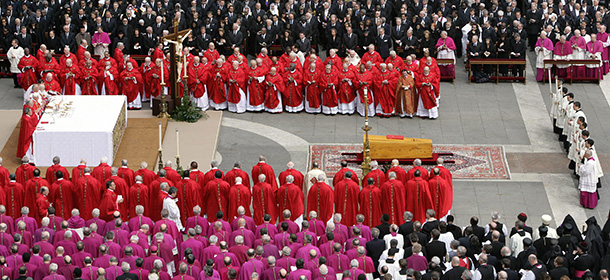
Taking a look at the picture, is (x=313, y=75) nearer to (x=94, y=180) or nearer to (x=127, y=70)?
(x=127, y=70)

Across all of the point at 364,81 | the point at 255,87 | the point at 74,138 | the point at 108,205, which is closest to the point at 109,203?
the point at 108,205

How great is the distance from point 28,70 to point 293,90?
25.9 feet

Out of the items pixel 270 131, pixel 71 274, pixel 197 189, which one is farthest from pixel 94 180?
pixel 270 131

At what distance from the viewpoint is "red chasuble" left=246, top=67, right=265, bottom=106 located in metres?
34.6

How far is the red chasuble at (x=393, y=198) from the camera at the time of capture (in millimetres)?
26531

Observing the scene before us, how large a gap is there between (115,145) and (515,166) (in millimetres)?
10334

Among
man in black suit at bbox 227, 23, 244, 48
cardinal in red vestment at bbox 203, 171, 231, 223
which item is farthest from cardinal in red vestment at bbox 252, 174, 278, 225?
man in black suit at bbox 227, 23, 244, 48

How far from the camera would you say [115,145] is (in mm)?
30359

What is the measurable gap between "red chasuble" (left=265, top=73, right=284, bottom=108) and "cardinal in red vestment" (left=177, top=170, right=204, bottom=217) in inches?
322

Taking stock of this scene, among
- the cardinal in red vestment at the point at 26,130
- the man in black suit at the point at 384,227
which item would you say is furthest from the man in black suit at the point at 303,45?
the man in black suit at the point at 384,227

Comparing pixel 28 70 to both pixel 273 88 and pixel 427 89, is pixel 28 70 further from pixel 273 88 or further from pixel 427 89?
pixel 427 89

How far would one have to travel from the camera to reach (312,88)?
3456cm

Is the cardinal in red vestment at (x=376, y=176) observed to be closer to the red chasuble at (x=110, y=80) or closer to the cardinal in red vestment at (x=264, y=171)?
the cardinal in red vestment at (x=264, y=171)

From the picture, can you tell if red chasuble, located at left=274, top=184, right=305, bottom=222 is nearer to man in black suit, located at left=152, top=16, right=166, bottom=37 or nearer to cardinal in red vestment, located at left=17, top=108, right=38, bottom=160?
cardinal in red vestment, located at left=17, top=108, right=38, bottom=160
